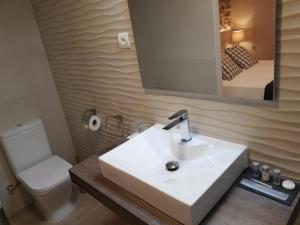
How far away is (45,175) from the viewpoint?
2.12 meters

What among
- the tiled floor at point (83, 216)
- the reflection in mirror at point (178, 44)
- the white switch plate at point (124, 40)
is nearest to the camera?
the reflection in mirror at point (178, 44)

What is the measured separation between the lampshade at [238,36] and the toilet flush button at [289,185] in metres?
0.62

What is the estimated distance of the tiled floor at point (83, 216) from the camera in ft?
6.87

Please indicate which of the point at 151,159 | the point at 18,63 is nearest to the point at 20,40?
the point at 18,63

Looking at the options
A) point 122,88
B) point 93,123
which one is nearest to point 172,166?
point 122,88

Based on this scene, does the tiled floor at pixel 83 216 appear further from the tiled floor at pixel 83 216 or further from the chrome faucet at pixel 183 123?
the chrome faucet at pixel 183 123

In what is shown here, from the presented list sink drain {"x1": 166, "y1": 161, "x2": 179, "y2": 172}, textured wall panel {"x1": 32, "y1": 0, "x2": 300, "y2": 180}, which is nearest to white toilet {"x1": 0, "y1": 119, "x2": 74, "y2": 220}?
textured wall panel {"x1": 32, "y1": 0, "x2": 300, "y2": 180}

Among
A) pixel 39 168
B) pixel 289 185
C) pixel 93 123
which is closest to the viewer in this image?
pixel 289 185

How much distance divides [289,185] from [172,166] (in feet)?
1.62

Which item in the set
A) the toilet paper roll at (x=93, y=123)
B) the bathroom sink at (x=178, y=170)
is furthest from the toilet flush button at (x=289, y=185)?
the toilet paper roll at (x=93, y=123)

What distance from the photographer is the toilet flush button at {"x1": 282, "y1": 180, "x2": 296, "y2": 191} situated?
3.18 feet

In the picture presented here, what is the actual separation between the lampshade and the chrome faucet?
40 centimetres

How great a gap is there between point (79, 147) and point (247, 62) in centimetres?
204

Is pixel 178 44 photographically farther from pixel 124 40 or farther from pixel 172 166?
pixel 172 166
